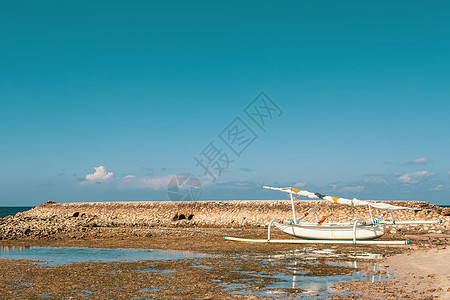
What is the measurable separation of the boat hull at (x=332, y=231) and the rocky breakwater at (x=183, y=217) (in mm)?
11702

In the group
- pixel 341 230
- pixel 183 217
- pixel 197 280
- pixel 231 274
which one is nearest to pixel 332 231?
pixel 341 230

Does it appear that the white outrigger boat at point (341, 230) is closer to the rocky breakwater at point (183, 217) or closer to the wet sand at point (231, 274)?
the wet sand at point (231, 274)

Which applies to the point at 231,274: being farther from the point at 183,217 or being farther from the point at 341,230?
the point at 183,217

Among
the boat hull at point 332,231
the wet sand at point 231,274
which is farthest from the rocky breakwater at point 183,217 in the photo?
the boat hull at point 332,231

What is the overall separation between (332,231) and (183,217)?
33.7m

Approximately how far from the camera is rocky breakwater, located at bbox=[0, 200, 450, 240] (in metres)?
38.4

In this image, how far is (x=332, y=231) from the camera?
93.7ft

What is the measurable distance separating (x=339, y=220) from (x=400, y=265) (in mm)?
29400

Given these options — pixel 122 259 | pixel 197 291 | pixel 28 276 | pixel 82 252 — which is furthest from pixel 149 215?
pixel 197 291

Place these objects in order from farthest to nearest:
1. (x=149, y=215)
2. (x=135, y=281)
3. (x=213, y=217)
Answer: (x=149, y=215) → (x=213, y=217) → (x=135, y=281)

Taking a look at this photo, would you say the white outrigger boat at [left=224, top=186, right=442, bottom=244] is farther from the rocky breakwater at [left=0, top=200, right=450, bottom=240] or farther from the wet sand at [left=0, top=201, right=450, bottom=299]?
the rocky breakwater at [left=0, top=200, right=450, bottom=240]

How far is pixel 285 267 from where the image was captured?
16922 mm

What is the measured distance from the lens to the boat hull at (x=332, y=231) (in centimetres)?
2742

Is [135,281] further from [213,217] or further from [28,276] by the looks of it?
[213,217]
